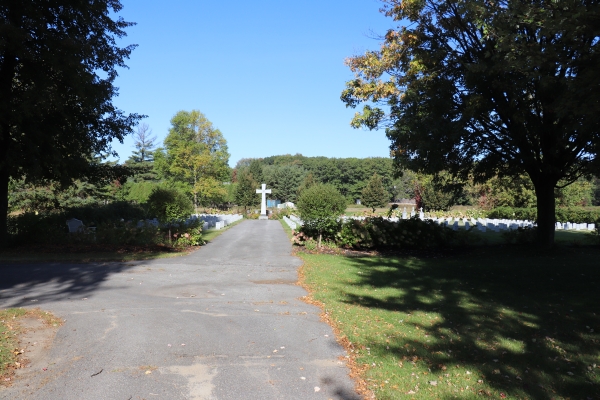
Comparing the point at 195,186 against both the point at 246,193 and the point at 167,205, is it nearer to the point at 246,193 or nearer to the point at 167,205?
the point at 246,193

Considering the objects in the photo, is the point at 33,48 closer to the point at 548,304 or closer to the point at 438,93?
the point at 438,93

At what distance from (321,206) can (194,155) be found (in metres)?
29.3

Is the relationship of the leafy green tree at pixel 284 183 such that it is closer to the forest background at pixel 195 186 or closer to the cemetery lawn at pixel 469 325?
the forest background at pixel 195 186

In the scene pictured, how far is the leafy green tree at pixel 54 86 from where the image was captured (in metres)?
15.6

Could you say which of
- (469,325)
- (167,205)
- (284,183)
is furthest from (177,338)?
(284,183)

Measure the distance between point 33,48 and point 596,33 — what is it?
53.5 ft

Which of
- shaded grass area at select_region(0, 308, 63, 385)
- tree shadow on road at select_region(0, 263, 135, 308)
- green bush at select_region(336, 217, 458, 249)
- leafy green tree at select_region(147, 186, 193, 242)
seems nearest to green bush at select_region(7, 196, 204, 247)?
leafy green tree at select_region(147, 186, 193, 242)

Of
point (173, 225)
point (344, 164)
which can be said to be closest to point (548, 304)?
point (173, 225)

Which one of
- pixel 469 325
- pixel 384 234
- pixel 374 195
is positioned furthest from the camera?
pixel 374 195

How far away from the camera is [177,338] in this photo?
21.3ft

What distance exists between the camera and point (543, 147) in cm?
1611

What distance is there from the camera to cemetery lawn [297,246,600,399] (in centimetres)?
507

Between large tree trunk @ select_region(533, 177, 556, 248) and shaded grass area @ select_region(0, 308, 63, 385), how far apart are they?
1553 centimetres

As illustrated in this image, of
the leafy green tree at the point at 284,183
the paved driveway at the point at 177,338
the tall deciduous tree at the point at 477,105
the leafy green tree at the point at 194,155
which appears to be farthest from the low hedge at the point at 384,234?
the leafy green tree at the point at 284,183
